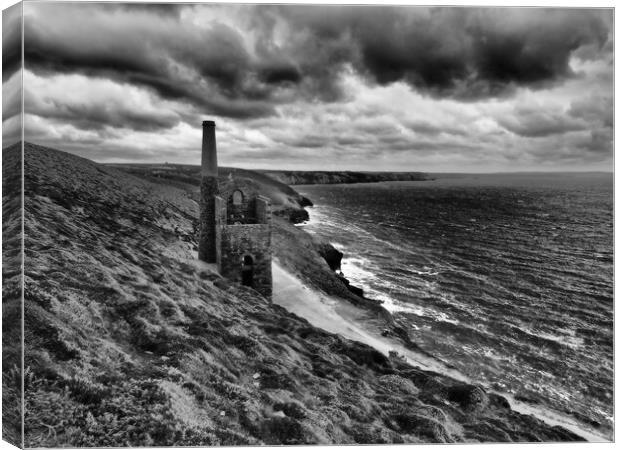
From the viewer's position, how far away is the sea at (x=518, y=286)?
65.8 ft

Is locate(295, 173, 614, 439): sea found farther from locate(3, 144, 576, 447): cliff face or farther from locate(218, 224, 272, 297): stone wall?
locate(218, 224, 272, 297): stone wall

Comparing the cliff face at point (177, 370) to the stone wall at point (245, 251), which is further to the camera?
the stone wall at point (245, 251)

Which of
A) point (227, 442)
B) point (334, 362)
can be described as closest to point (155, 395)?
point (227, 442)

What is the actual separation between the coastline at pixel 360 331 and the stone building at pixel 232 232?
3.18m

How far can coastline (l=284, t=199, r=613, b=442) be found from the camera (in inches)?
704

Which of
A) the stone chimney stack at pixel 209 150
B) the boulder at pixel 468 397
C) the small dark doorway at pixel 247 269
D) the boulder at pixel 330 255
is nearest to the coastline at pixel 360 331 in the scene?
the small dark doorway at pixel 247 269

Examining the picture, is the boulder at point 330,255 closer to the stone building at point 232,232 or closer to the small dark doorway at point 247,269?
the stone building at point 232,232

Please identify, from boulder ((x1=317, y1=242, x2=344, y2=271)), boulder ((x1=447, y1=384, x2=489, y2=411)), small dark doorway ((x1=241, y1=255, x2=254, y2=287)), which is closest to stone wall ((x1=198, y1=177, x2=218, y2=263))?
small dark doorway ((x1=241, y1=255, x2=254, y2=287))

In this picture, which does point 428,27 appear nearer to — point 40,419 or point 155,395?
point 155,395

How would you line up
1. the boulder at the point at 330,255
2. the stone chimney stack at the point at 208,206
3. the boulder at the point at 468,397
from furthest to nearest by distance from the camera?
the boulder at the point at 330,255, the stone chimney stack at the point at 208,206, the boulder at the point at 468,397

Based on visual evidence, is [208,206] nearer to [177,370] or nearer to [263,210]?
[263,210]

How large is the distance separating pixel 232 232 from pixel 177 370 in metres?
10.2

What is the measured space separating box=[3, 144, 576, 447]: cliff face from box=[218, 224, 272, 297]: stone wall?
116 inches

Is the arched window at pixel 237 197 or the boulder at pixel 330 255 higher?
the arched window at pixel 237 197
